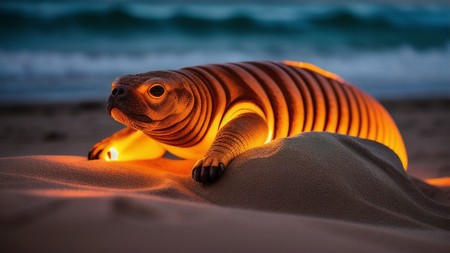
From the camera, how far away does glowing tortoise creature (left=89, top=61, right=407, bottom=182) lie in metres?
2.84

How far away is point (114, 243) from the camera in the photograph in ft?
4.97

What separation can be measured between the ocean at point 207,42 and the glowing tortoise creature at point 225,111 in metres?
6.29

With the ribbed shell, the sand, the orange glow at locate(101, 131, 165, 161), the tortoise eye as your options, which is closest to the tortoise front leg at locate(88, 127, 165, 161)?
the orange glow at locate(101, 131, 165, 161)

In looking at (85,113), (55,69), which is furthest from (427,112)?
(55,69)

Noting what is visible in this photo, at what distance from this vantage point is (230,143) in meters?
2.76

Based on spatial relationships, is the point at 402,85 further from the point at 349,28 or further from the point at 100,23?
the point at 100,23

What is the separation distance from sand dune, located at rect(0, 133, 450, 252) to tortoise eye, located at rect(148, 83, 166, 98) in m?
0.39

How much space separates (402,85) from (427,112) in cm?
388

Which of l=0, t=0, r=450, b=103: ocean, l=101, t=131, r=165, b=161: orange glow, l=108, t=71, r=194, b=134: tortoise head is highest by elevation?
l=0, t=0, r=450, b=103: ocean

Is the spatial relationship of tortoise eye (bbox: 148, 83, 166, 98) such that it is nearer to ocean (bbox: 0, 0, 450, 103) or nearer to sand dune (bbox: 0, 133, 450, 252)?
sand dune (bbox: 0, 133, 450, 252)

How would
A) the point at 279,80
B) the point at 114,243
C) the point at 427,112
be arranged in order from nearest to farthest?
the point at 114,243 < the point at 279,80 < the point at 427,112

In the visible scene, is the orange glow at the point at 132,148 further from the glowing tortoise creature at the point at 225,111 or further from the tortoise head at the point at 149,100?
the tortoise head at the point at 149,100

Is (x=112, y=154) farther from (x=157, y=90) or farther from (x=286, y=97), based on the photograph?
(x=286, y=97)

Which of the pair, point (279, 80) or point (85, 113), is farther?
point (85, 113)
